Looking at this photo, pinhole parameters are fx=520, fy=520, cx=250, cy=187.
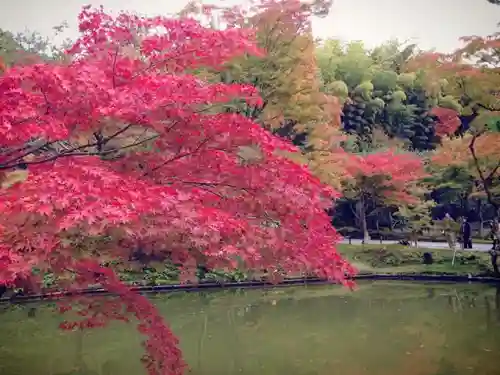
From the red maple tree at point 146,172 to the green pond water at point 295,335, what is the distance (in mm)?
1591

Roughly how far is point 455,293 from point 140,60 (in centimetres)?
570

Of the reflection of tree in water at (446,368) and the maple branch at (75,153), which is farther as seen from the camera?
the reflection of tree in water at (446,368)

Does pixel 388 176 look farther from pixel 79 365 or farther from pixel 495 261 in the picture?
pixel 79 365

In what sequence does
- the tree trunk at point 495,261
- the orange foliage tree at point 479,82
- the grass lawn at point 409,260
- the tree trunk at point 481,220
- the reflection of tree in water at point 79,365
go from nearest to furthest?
the reflection of tree in water at point 79,365 < the orange foliage tree at point 479,82 < the tree trunk at point 495,261 < the grass lawn at point 409,260 < the tree trunk at point 481,220

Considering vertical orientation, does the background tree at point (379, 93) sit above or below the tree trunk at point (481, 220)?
above

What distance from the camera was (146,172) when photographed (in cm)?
254

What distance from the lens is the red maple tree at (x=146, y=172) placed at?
213 cm

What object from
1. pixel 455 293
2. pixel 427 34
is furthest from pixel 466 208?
pixel 427 34

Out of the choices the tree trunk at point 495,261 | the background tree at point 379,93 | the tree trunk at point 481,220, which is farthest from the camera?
the background tree at point 379,93

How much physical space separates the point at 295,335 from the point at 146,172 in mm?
3017

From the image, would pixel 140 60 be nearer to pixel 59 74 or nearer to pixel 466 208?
pixel 59 74

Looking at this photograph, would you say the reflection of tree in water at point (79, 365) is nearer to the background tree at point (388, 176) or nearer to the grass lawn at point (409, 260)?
the grass lawn at point (409, 260)

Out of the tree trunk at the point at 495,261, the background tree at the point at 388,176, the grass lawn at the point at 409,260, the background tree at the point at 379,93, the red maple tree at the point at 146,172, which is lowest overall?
the grass lawn at the point at 409,260

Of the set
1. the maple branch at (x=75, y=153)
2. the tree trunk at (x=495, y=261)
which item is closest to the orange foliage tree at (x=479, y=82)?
the tree trunk at (x=495, y=261)
